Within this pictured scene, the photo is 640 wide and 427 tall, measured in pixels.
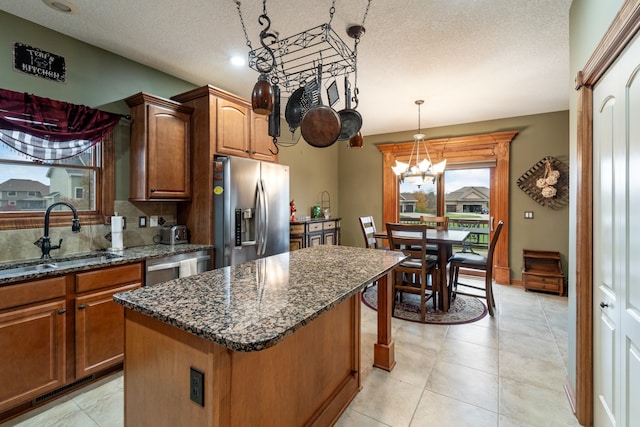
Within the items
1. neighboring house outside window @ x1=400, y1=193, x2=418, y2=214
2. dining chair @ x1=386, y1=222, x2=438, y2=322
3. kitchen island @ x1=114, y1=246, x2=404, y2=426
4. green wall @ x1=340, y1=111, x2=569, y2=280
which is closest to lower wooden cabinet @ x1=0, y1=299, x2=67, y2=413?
kitchen island @ x1=114, y1=246, x2=404, y2=426

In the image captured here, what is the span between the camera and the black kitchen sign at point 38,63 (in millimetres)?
2250

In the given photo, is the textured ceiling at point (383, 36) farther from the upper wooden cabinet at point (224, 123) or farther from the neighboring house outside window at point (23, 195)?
the neighboring house outside window at point (23, 195)

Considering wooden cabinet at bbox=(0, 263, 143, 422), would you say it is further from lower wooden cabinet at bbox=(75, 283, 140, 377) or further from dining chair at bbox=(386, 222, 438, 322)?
dining chair at bbox=(386, 222, 438, 322)

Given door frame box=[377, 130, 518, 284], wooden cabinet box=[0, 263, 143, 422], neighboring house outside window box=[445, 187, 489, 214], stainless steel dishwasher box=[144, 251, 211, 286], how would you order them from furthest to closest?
neighboring house outside window box=[445, 187, 489, 214] < door frame box=[377, 130, 518, 284] < stainless steel dishwasher box=[144, 251, 211, 286] < wooden cabinet box=[0, 263, 143, 422]

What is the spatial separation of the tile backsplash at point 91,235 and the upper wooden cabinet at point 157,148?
0.66 feet

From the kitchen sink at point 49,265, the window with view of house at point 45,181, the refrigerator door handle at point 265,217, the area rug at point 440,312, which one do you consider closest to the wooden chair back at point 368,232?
the area rug at point 440,312

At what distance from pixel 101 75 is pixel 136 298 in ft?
8.19

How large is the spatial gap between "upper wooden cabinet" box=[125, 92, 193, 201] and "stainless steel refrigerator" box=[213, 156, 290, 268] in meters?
0.39

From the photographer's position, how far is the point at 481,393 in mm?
2090

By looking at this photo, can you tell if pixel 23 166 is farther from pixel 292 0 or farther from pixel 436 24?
pixel 436 24

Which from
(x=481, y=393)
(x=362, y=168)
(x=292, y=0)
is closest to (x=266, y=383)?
(x=481, y=393)

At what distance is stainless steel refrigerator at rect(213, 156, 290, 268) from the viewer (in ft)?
9.69

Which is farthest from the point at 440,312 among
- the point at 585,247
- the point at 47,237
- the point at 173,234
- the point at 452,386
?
the point at 47,237

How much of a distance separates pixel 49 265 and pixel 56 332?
50cm
